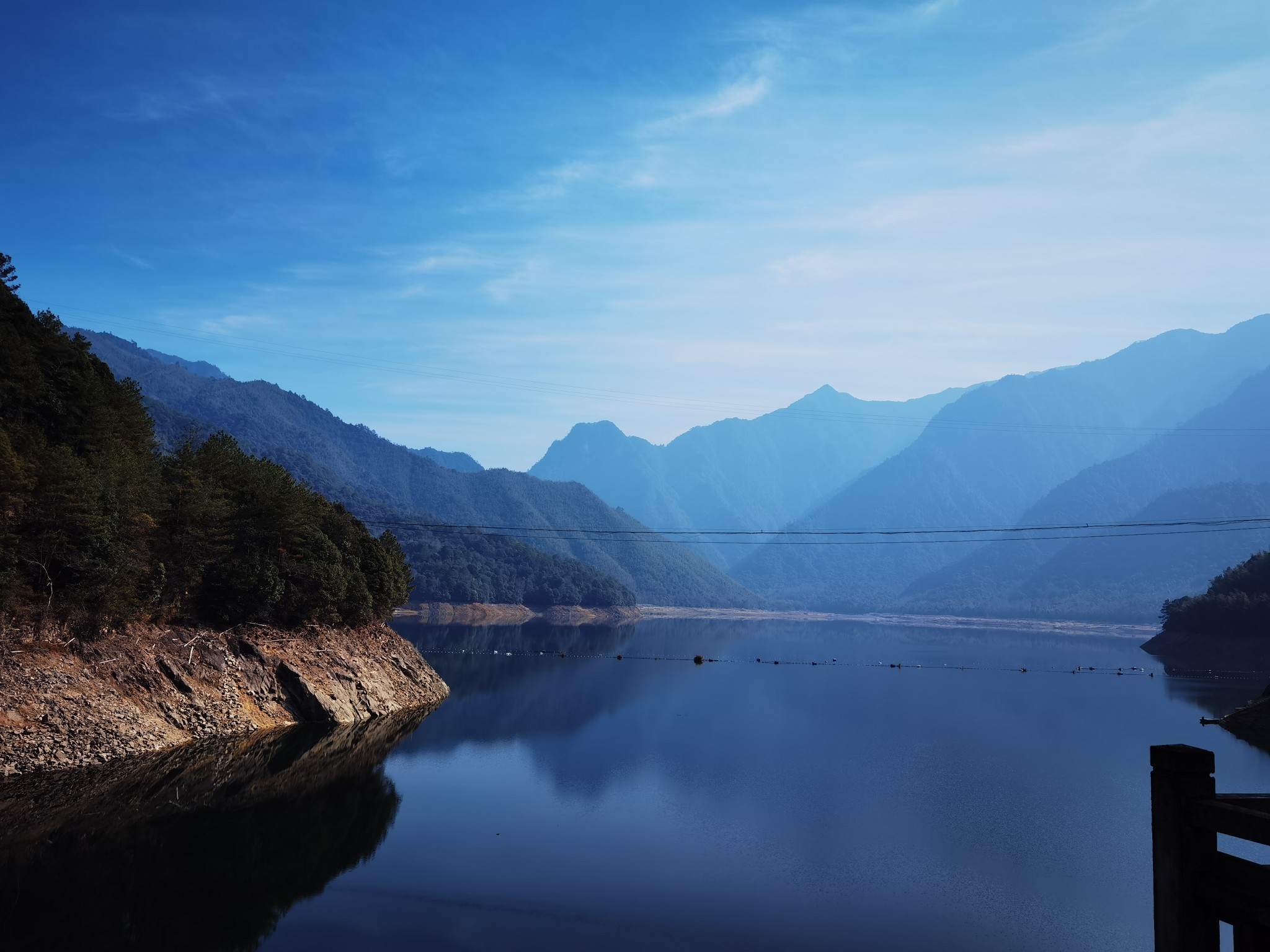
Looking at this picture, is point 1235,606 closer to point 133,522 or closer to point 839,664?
point 839,664

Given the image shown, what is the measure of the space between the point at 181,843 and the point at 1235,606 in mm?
109592

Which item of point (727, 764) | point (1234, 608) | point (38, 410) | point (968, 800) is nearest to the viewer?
point (968, 800)

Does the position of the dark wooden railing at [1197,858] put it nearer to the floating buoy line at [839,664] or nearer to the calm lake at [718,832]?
the calm lake at [718,832]

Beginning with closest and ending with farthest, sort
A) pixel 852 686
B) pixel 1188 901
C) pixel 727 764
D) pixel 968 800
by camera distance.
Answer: pixel 1188 901, pixel 968 800, pixel 727 764, pixel 852 686

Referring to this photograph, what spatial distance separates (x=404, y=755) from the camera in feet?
121

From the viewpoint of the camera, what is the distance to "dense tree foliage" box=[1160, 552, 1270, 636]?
320 feet

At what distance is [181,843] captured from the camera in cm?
2225

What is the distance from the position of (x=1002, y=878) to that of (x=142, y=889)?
66.9ft

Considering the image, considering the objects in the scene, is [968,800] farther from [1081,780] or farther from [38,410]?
[38,410]

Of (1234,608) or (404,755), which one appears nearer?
(404,755)

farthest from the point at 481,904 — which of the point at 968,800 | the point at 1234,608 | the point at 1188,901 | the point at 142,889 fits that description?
the point at 1234,608

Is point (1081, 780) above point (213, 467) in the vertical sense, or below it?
below

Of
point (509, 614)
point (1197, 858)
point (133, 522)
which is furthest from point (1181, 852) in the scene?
point (509, 614)

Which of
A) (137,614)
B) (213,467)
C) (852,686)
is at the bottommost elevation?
(852,686)
